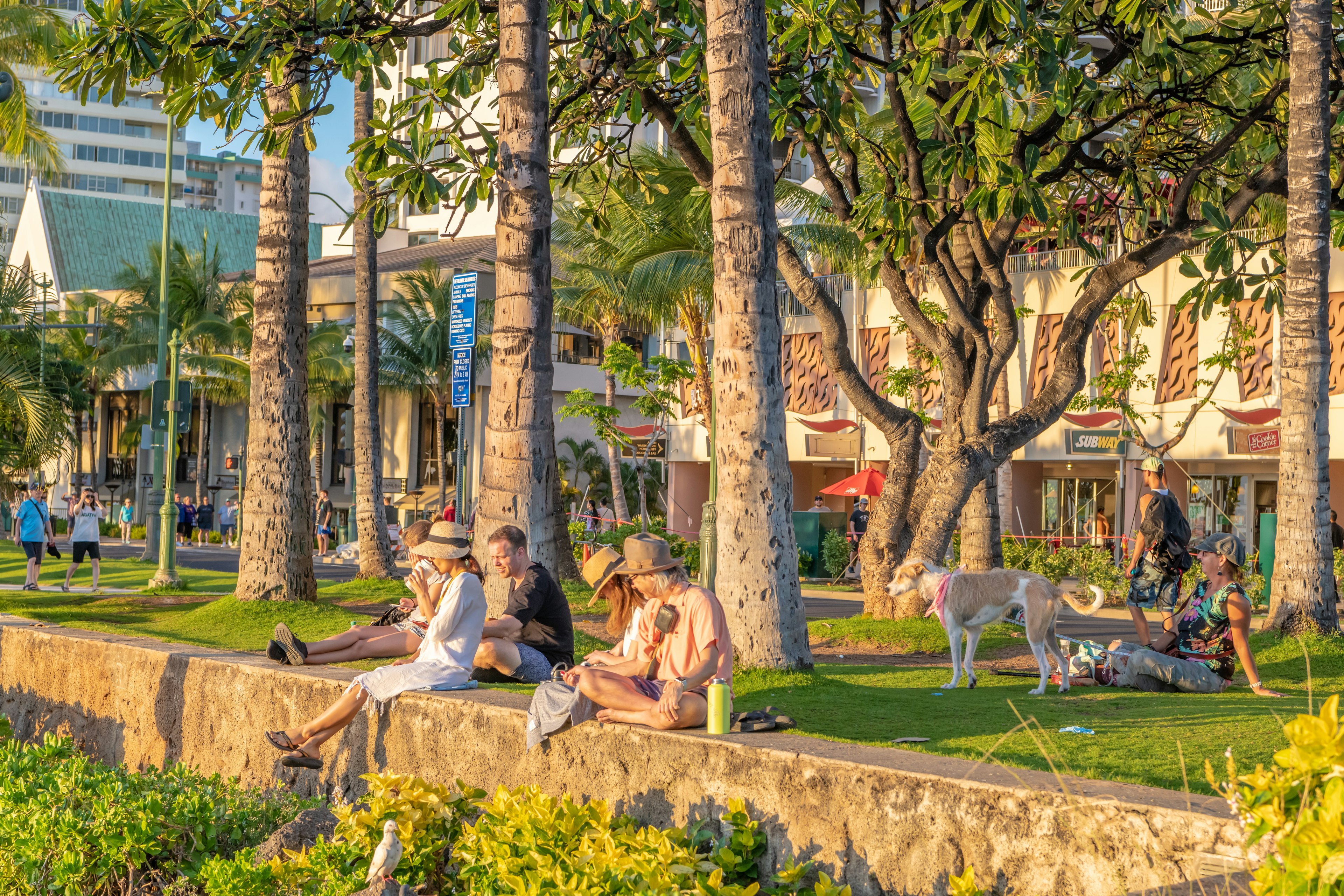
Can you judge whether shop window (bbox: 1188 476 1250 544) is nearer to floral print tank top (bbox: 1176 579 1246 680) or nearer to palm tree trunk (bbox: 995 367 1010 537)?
palm tree trunk (bbox: 995 367 1010 537)

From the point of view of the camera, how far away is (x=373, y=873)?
5.73 metres

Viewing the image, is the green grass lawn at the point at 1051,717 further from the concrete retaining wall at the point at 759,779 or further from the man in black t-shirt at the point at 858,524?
the man in black t-shirt at the point at 858,524

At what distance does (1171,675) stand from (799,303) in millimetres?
23071

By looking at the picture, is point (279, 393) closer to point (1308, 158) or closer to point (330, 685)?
point (330, 685)

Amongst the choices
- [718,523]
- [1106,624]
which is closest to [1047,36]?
[718,523]

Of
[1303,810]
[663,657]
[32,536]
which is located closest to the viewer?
[1303,810]

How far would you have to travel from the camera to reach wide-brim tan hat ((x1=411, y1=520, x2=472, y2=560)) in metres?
Answer: 8.62

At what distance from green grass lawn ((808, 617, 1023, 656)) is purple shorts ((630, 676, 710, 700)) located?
6881 millimetres

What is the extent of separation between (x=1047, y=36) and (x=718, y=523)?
4.79 m

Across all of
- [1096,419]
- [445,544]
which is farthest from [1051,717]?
[1096,419]

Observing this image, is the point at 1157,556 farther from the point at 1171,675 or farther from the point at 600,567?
the point at 600,567

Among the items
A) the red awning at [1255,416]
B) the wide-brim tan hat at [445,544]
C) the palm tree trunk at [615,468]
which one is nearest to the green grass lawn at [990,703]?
the wide-brim tan hat at [445,544]

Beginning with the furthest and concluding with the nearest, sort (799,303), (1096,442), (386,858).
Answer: (799,303), (1096,442), (386,858)

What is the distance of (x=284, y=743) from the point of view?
7273mm
